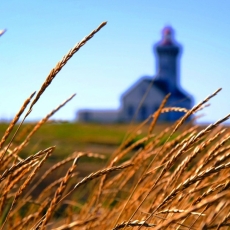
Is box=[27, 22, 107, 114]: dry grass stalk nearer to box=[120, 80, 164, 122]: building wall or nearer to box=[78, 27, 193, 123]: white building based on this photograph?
box=[78, 27, 193, 123]: white building

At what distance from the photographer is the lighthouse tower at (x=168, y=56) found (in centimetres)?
5000

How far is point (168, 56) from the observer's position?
50375 mm

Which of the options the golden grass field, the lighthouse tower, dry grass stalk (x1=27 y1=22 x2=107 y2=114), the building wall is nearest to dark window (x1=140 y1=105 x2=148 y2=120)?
the building wall

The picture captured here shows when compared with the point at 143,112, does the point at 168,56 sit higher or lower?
higher

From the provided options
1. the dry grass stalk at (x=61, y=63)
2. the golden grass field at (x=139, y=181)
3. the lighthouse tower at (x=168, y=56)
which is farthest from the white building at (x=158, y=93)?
the dry grass stalk at (x=61, y=63)

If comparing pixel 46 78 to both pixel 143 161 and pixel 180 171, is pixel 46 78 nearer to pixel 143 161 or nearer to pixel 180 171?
pixel 180 171

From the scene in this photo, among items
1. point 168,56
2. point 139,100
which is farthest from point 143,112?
point 168,56

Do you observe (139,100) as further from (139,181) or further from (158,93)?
(139,181)

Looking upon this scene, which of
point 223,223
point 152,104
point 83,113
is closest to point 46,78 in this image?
point 223,223

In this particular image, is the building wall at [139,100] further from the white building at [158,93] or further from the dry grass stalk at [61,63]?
the dry grass stalk at [61,63]

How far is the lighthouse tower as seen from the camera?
5000cm

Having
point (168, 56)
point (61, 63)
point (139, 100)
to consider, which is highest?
point (168, 56)

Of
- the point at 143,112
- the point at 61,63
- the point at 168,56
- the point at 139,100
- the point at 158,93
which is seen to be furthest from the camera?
the point at 168,56

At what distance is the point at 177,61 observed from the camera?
52.4m
